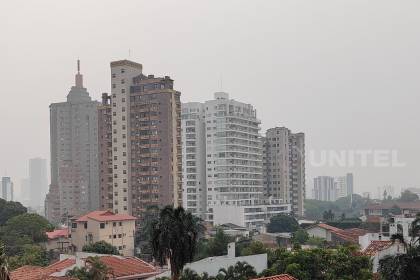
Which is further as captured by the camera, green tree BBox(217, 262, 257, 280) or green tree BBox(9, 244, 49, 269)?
green tree BBox(9, 244, 49, 269)

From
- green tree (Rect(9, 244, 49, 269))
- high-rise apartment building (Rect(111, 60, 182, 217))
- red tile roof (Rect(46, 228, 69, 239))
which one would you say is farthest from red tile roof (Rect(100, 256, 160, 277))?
Result: high-rise apartment building (Rect(111, 60, 182, 217))

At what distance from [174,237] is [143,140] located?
212 feet

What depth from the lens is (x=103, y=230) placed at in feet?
217

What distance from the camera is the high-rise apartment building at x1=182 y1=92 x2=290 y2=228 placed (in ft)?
363

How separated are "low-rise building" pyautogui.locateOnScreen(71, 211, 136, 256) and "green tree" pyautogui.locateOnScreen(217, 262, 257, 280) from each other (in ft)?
103

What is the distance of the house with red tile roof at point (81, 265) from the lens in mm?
37469

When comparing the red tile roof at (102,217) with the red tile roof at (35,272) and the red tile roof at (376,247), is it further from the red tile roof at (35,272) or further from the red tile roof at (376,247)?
the red tile roof at (376,247)

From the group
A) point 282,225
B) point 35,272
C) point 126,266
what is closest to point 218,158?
point 282,225

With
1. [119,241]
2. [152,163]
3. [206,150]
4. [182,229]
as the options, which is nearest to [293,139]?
[206,150]

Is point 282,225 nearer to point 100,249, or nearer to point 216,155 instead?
point 216,155

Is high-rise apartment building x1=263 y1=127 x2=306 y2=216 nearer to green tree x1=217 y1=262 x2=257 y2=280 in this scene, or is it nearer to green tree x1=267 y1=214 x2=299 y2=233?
green tree x1=267 y1=214 x2=299 y2=233

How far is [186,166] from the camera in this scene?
113125 millimetres

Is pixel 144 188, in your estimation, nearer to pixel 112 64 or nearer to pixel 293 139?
pixel 112 64

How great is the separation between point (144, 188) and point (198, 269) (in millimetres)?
50638
